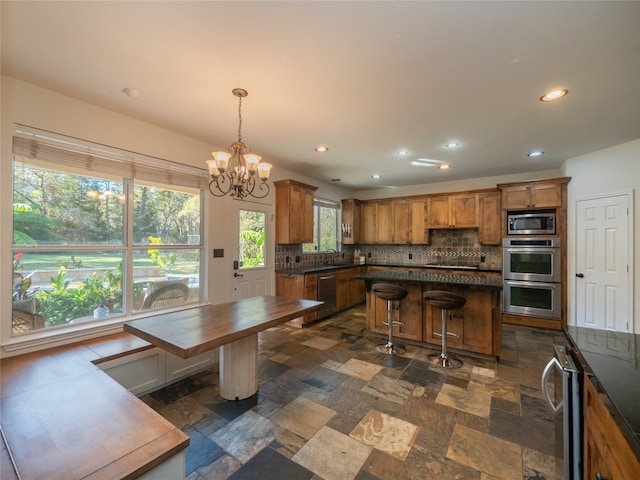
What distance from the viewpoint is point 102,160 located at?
8.76ft

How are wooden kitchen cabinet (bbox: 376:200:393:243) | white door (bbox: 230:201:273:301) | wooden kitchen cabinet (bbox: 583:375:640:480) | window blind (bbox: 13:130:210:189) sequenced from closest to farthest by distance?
wooden kitchen cabinet (bbox: 583:375:640:480) → window blind (bbox: 13:130:210:189) → white door (bbox: 230:201:273:301) → wooden kitchen cabinet (bbox: 376:200:393:243)

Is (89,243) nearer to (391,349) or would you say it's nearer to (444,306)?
(391,349)

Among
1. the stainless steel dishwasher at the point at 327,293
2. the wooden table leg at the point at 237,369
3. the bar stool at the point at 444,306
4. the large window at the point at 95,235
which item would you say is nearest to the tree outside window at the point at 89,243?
the large window at the point at 95,235

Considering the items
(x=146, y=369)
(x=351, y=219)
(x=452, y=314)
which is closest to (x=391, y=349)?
(x=452, y=314)

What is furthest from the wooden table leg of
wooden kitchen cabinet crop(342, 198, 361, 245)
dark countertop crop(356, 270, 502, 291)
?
wooden kitchen cabinet crop(342, 198, 361, 245)

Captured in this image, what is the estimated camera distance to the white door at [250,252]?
4.03 m

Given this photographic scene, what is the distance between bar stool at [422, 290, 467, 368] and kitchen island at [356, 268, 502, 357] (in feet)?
0.59

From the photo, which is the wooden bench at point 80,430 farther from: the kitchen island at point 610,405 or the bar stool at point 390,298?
the bar stool at point 390,298

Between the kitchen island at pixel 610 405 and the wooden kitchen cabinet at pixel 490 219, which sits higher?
the wooden kitchen cabinet at pixel 490 219

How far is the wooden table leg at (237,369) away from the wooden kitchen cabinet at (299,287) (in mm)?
1979

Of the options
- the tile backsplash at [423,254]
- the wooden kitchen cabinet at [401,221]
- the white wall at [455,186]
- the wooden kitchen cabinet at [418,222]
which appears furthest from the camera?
the wooden kitchen cabinet at [401,221]

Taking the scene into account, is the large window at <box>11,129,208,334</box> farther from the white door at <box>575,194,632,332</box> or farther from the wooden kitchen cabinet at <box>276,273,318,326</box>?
the white door at <box>575,194,632,332</box>

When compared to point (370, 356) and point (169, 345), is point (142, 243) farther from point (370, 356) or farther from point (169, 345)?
point (370, 356)

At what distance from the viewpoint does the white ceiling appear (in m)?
1.53
